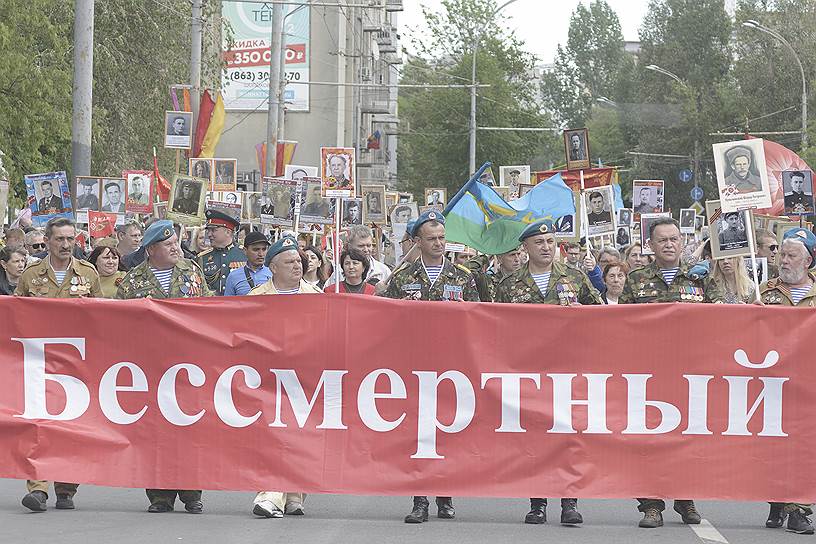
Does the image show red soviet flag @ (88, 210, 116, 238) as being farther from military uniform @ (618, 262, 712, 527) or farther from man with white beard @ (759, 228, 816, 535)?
man with white beard @ (759, 228, 816, 535)

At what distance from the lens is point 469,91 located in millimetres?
71438

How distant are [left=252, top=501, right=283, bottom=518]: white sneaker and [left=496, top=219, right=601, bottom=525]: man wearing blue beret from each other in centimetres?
175

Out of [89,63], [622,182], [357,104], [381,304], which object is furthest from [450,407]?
[622,182]

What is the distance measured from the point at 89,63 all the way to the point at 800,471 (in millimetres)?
13698

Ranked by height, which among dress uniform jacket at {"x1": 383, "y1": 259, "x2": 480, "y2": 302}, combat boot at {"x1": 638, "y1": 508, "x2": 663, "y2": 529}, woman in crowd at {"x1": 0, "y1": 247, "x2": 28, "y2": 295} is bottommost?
combat boot at {"x1": 638, "y1": 508, "x2": 663, "y2": 529}

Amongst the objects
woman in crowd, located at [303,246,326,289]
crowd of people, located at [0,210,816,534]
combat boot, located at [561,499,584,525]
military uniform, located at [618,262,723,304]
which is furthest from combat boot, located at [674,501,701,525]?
woman in crowd, located at [303,246,326,289]

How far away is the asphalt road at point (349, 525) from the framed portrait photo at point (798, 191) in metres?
9.44

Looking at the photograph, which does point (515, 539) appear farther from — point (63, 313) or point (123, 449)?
point (63, 313)

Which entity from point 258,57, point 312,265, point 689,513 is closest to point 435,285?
point 689,513

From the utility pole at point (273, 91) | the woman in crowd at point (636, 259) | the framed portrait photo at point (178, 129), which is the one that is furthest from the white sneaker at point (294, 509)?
the utility pole at point (273, 91)

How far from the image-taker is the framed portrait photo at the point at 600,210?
20.8m

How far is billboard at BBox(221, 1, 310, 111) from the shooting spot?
63969 mm

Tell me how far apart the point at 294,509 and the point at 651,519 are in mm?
2278

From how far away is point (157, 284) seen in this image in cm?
1038
